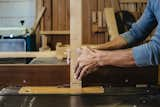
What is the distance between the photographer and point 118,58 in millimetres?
1064

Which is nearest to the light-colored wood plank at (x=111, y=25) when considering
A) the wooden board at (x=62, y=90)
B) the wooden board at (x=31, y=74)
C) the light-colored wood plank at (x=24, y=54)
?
the light-colored wood plank at (x=24, y=54)

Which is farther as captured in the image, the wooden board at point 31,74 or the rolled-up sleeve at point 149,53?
the wooden board at point 31,74

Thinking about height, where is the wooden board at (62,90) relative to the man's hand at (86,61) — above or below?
below

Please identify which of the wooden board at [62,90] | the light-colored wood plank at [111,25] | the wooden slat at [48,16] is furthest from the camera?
the wooden slat at [48,16]

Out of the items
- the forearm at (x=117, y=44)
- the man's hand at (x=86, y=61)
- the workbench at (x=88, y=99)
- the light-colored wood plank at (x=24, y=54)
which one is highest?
the forearm at (x=117, y=44)

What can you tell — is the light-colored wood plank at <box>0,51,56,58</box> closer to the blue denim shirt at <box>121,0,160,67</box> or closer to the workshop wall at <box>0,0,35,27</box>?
the blue denim shirt at <box>121,0,160,67</box>

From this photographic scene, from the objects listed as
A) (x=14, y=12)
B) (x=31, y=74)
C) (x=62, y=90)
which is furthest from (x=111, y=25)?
(x=14, y=12)

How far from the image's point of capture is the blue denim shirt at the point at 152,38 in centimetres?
102

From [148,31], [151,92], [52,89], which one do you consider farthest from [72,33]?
[148,31]

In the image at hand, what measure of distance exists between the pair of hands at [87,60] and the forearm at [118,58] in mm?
14

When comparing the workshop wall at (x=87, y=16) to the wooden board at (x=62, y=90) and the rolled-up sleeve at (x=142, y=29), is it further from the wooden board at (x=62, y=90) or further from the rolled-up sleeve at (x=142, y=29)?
the wooden board at (x=62, y=90)

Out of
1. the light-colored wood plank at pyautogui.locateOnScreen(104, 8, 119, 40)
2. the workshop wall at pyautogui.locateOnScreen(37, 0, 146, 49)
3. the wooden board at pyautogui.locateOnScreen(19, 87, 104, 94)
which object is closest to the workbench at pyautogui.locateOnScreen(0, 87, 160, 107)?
the wooden board at pyautogui.locateOnScreen(19, 87, 104, 94)

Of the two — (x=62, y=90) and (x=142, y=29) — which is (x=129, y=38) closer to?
(x=142, y=29)

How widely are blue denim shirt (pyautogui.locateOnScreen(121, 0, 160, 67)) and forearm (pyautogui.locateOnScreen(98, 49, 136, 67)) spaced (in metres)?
0.02
